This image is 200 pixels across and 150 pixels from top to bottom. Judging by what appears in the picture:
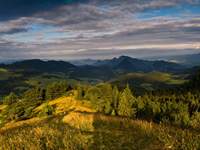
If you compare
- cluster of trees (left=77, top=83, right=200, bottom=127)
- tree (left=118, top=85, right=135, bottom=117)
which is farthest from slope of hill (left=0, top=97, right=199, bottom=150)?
tree (left=118, top=85, right=135, bottom=117)

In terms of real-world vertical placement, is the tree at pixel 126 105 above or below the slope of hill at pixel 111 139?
below

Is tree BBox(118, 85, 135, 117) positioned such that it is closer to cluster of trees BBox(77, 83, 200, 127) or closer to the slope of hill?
cluster of trees BBox(77, 83, 200, 127)

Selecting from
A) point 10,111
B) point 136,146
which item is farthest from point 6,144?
point 10,111

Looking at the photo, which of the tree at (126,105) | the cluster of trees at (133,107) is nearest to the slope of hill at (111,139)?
the cluster of trees at (133,107)

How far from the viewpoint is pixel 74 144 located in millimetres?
26406

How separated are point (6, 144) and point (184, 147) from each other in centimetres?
1439

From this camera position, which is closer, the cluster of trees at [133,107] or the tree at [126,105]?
the tree at [126,105]

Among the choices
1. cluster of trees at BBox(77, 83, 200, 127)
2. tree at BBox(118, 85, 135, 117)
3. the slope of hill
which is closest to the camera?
the slope of hill

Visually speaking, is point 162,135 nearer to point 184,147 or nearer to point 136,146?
point 136,146

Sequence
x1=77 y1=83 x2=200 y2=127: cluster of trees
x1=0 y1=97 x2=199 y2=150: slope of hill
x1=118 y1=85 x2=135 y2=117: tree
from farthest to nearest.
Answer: x1=77 y1=83 x2=200 y2=127: cluster of trees < x1=118 y1=85 x2=135 y2=117: tree < x1=0 y1=97 x2=199 y2=150: slope of hill

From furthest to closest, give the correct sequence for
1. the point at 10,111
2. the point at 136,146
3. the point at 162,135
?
the point at 10,111 < the point at 162,135 < the point at 136,146

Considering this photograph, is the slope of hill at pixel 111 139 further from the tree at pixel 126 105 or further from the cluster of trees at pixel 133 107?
the tree at pixel 126 105

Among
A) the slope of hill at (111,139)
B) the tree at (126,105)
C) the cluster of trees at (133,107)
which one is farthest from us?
the cluster of trees at (133,107)

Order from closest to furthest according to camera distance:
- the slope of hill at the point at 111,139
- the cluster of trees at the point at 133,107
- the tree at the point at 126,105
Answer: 1. the slope of hill at the point at 111,139
2. the tree at the point at 126,105
3. the cluster of trees at the point at 133,107
